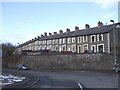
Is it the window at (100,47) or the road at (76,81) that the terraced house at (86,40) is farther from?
the road at (76,81)

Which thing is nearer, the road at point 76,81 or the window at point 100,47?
the road at point 76,81

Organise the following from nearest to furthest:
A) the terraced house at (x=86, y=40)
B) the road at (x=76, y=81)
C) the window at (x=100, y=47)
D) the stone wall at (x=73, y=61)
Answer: the road at (x=76, y=81) < the stone wall at (x=73, y=61) < the terraced house at (x=86, y=40) < the window at (x=100, y=47)

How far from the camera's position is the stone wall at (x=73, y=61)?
5803 cm

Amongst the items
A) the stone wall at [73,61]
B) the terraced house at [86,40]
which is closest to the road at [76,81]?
the stone wall at [73,61]

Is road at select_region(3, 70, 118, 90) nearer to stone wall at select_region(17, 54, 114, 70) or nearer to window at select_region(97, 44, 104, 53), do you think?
stone wall at select_region(17, 54, 114, 70)

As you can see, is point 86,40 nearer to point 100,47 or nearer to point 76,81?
point 100,47

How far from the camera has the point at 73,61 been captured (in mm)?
64188

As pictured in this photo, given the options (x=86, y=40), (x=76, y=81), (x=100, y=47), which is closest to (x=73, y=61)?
(x=100, y=47)

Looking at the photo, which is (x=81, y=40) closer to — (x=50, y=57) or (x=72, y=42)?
(x=72, y=42)

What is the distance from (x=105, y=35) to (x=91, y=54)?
1207 cm

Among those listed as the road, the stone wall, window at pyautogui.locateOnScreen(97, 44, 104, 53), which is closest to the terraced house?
window at pyautogui.locateOnScreen(97, 44, 104, 53)

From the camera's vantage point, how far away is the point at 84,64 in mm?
61562

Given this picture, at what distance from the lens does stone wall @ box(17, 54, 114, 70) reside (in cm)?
5803

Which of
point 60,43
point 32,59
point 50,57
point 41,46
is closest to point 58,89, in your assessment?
point 50,57
